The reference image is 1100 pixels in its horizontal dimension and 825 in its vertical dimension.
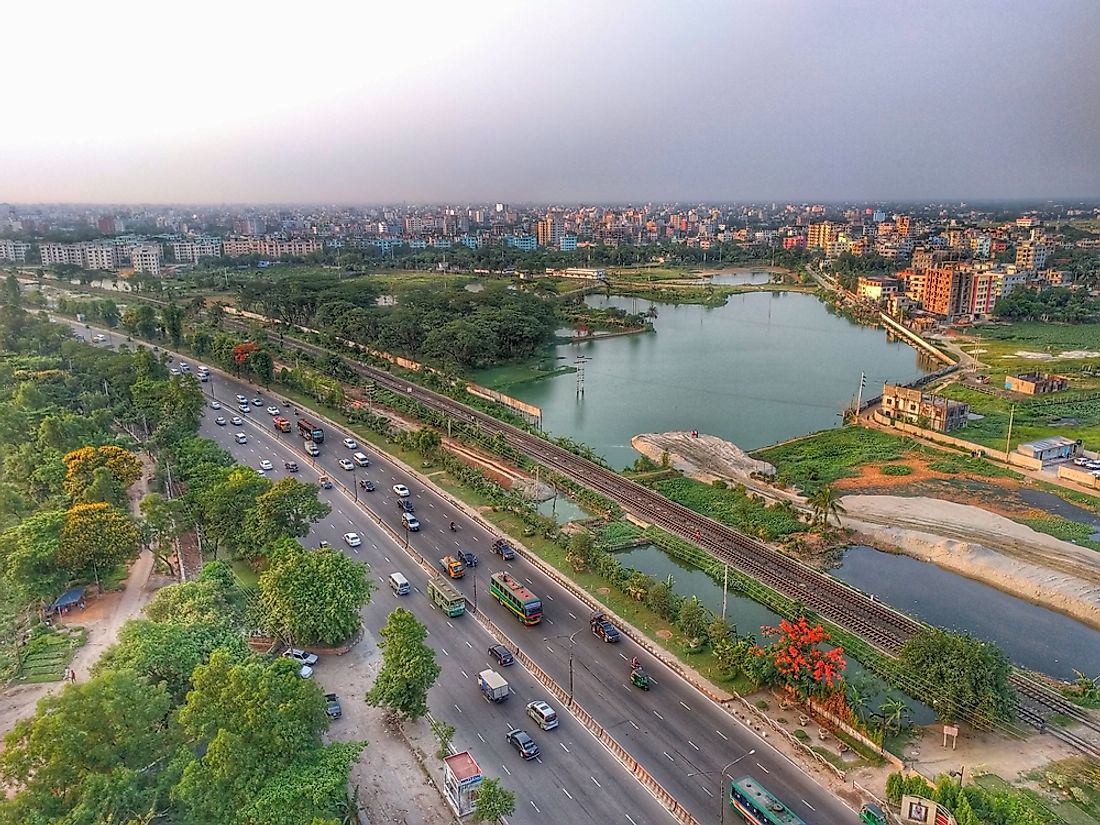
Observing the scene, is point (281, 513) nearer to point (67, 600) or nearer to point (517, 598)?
point (67, 600)

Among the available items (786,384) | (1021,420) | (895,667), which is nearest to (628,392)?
(786,384)

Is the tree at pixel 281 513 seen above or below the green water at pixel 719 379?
above

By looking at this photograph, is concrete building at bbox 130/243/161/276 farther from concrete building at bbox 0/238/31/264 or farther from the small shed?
the small shed

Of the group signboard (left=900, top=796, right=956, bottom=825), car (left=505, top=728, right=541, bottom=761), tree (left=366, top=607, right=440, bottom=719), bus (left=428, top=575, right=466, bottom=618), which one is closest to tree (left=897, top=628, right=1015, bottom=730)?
signboard (left=900, top=796, right=956, bottom=825)

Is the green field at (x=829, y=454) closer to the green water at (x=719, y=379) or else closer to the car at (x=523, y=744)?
the green water at (x=719, y=379)

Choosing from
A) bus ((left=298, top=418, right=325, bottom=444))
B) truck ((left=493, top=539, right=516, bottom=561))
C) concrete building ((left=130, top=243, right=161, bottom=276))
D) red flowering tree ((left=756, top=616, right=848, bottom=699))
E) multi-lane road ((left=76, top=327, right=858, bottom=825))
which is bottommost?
multi-lane road ((left=76, top=327, right=858, bottom=825))

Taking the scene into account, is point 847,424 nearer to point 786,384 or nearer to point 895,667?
point 786,384

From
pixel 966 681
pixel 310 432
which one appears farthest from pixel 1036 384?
pixel 310 432

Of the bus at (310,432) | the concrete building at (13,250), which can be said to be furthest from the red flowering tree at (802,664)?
the concrete building at (13,250)
